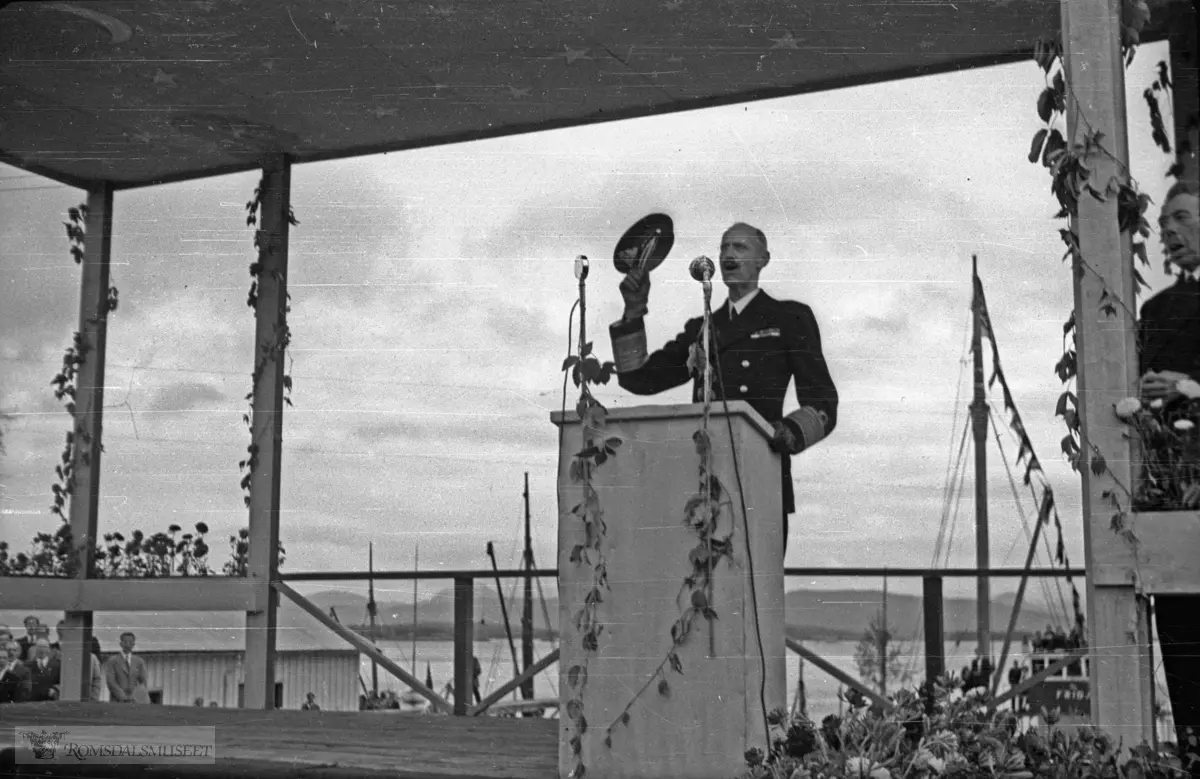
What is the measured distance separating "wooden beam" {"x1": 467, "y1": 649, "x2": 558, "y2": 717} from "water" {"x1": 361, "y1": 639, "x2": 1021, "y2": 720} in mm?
15

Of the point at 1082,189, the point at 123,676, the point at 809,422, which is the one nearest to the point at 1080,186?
the point at 1082,189

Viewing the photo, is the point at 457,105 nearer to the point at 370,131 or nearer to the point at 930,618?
the point at 370,131

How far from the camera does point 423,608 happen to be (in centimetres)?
213

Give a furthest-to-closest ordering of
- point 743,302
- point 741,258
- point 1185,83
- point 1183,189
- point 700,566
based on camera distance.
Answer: point 743,302, point 741,258, point 1185,83, point 1183,189, point 700,566

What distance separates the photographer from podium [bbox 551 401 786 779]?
162 cm

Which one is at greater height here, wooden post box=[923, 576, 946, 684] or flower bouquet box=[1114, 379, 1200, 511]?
flower bouquet box=[1114, 379, 1200, 511]

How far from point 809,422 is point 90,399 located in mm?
1407

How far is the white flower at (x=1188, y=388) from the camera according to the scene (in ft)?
5.65

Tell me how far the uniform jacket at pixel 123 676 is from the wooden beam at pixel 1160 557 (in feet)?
5.90

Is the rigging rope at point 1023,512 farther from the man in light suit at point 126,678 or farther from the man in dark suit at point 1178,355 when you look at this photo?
the man in light suit at point 126,678

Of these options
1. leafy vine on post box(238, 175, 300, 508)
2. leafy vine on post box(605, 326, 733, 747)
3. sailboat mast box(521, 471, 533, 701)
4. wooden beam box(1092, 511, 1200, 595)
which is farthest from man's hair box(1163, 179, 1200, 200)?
leafy vine on post box(238, 175, 300, 508)

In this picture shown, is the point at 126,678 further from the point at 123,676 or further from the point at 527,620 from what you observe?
the point at 527,620

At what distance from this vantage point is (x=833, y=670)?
A: 80.4 inches

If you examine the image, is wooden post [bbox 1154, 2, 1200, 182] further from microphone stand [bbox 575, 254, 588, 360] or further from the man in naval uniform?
microphone stand [bbox 575, 254, 588, 360]
